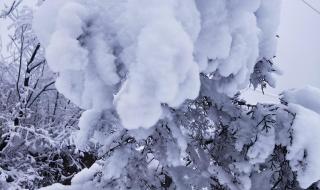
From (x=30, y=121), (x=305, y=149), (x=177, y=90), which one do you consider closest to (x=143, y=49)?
(x=177, y=90)

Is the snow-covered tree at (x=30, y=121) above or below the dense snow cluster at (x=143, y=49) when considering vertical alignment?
above

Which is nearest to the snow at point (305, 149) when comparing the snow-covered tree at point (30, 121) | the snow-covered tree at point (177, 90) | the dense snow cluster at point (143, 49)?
the snow-covered tree at point (177, 90)

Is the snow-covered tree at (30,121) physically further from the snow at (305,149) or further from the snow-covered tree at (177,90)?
the snow at (305,149)

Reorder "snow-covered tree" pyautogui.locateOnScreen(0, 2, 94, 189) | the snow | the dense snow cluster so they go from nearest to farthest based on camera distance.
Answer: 1. the dense snow cluster
2. the snow
3. "snow-covered tree" pyautogui.locateOnScreen(0, 2, 94, 189)

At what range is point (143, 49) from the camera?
5.32 ft

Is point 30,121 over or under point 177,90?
over

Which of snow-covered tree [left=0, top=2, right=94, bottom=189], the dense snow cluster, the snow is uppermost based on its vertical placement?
snow-covered tree [left=0, top=2, right=94, bottom=189]

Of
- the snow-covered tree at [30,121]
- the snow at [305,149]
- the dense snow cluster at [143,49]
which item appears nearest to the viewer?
the dense snow cluster at [143,49]

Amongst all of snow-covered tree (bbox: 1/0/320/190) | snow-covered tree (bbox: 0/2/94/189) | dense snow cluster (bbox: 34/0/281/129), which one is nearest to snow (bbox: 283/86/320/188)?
snow-covered tree (bbox: 1/0/320/190)

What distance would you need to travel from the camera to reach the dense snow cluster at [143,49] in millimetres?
1575

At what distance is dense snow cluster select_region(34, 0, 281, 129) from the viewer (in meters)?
1.58

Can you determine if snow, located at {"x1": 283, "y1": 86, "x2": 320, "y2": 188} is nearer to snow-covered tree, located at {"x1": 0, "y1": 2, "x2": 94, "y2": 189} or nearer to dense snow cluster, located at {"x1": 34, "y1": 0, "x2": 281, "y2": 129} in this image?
dense snow cluster, located at {"x1": 34, "y1": 0, "x2": 281, "y2": 129}

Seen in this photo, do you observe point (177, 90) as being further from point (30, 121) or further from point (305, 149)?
point (30, 121)

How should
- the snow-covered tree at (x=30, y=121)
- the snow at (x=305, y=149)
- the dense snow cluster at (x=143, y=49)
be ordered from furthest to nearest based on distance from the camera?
the snow-covered tree at (x=30, y=121) < the snow at (x=305, y=149) < the dense snow cluster at (x=143, y=49)
